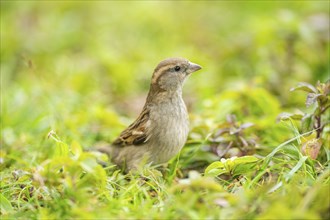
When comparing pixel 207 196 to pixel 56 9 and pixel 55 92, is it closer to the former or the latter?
pixel 55 92

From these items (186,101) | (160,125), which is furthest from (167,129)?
(186,101)

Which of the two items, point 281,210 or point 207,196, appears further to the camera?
point 207,196

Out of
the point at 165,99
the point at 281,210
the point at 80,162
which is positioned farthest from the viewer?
the point at 165,99

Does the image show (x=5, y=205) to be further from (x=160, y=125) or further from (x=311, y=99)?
(x=311, y=99)

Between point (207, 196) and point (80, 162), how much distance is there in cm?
69

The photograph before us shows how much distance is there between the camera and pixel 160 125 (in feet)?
15.3

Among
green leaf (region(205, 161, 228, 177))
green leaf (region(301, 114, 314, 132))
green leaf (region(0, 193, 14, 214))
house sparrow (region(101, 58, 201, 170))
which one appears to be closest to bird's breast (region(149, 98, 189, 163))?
house sparrow (region(101, 58, 201, 170))

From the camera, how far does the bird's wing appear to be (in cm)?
474

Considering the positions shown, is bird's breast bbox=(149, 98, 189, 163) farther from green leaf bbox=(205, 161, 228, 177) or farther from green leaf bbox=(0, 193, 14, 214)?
green leaf bbox=(0, 193, 14, 214)

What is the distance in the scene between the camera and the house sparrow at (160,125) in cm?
460

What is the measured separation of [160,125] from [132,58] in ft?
13.3

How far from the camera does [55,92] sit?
7.08 metres

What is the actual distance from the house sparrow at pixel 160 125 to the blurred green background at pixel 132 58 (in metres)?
0.68

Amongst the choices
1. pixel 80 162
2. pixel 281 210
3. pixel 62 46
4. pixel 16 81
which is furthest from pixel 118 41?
pixel 281 210
